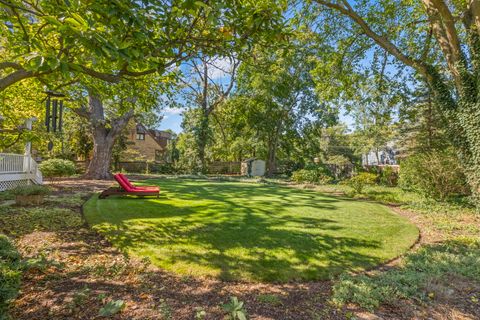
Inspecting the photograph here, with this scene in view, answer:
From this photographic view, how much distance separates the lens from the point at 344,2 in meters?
9.10

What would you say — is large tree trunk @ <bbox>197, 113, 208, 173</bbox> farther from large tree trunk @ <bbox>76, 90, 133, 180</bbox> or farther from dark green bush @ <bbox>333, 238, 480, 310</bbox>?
dark green bush @ <bbox>333, 238, 480, 310</bbox>

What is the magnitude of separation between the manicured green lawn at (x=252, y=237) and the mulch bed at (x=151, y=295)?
32 centimetres

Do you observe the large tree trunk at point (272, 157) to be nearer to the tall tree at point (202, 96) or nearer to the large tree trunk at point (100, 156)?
the tall tree at point (202, 96)

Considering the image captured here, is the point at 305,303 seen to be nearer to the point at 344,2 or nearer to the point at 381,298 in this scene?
the point at 381,298

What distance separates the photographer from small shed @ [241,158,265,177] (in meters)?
24.3

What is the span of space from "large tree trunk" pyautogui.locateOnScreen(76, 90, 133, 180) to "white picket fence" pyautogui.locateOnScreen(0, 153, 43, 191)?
10.8ft

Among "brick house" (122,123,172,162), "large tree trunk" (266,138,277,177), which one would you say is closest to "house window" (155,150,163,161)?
"brick house" (122,123,172,162)

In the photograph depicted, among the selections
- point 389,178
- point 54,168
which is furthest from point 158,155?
point 389,178

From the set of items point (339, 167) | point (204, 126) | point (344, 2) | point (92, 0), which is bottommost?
point (339, 167)

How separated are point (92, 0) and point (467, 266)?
20.7ft

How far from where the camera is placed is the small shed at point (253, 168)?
24.3 meters

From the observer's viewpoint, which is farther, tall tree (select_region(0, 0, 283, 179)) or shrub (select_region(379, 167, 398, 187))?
shrub (select_region(379, 167, 398, 187))

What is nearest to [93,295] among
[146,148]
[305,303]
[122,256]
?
[122,256]

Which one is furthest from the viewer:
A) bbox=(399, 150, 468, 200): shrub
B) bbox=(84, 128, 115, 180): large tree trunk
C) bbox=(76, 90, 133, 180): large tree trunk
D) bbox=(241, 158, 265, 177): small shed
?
bbox=(241, 158, 265, 177): small shed
